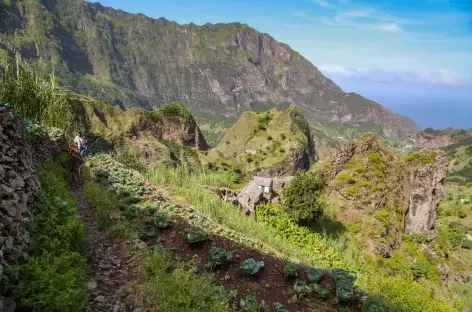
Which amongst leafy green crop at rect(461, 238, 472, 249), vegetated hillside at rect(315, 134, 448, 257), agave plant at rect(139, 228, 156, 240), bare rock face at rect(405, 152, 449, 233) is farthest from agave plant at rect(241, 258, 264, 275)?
leafy green crop at rect(461, 238, 472, 249)

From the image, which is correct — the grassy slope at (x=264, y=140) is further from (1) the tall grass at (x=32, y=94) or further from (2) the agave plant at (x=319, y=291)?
(2) the agave plant at (x=319, y=291)

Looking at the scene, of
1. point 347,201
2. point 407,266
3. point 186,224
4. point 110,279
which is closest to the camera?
point 110,279

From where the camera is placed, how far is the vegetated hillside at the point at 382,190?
19891 mm

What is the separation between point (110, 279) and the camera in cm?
652

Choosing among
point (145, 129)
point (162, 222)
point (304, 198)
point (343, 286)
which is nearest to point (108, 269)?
point (162, 222)

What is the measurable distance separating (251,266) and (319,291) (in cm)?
139

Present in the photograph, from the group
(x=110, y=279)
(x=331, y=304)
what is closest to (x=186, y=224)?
(x=110, y=279)

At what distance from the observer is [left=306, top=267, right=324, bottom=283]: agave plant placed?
727cm

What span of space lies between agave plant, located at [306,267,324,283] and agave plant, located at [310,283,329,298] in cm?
17

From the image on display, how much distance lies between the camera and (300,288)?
6.88 m

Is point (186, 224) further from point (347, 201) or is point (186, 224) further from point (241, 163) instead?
point (241, 163)

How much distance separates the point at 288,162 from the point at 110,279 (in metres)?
86.9

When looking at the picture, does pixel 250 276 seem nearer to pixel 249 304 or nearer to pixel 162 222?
pixel 249 304

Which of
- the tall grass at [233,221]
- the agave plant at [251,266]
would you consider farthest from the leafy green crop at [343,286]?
the tall grass at [233,221]
